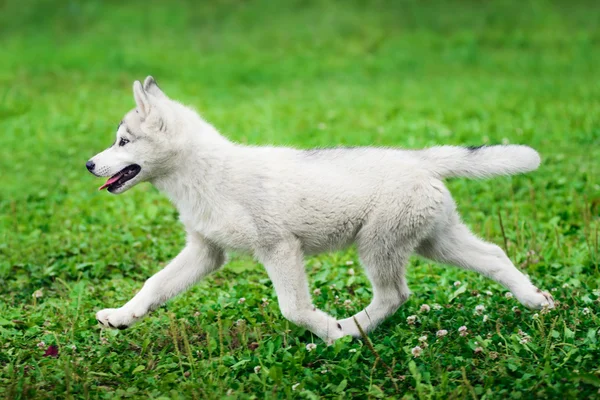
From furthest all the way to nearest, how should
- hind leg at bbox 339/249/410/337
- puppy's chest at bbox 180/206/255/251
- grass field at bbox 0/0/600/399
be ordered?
1. hind leg at bbox 339/249/410/337
2. puppy's chest at bbox 180/206/255/251
3. grass field at bbox 0/0/600/399

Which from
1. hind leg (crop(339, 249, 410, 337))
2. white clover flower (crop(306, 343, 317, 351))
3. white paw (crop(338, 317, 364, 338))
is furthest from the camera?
white paw (crop(338, 317, 364, 338))

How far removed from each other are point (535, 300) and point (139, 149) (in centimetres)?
258

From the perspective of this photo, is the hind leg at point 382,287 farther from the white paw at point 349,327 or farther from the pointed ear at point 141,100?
the pointed ear at point 141,100

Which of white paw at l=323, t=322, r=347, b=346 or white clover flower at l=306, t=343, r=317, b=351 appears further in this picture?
white paw at l=323, t=322, r=347, b=346

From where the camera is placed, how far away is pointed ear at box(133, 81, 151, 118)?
483cm

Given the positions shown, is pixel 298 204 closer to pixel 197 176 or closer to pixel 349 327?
pixel 197 176

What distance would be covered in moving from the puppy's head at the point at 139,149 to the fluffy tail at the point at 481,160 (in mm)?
1636

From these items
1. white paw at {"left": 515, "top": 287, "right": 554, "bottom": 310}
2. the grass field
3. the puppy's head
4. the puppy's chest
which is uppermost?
the puppy's head

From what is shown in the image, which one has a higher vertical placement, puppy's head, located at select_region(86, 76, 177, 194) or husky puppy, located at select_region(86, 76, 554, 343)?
puppy's head, located at select_region(86, 76, 177, 194)

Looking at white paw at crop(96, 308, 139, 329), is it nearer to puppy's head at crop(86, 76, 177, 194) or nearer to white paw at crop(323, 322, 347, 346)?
puppy's head at crop(86, 76, 177, 194)

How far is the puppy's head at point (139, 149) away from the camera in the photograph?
4.84 m

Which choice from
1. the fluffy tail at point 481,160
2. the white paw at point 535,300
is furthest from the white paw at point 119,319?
the white paw at point 535,300

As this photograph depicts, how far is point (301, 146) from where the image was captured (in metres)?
9.08

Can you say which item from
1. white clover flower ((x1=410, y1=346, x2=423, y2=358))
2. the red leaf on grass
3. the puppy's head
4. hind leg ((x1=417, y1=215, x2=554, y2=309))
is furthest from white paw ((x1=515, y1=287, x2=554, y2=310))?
the red leaf on grass
